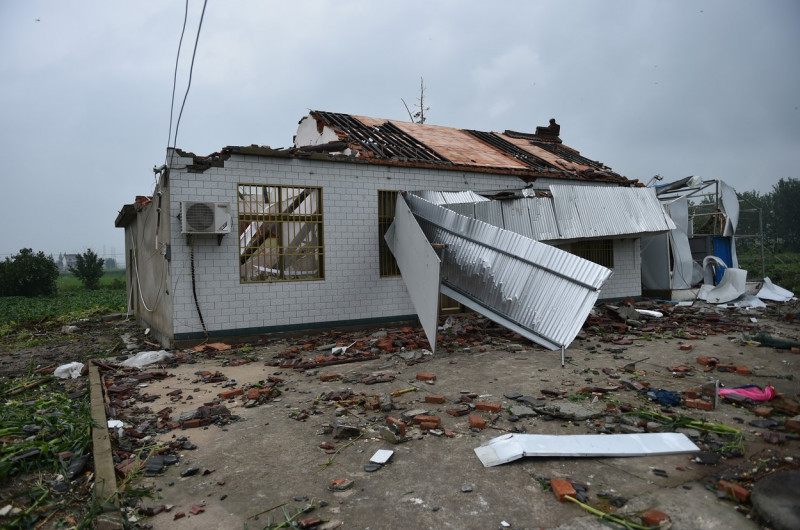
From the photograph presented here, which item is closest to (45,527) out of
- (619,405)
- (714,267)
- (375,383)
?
(375,383)

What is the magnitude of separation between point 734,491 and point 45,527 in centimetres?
439

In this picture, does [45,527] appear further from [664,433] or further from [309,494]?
[664,433]

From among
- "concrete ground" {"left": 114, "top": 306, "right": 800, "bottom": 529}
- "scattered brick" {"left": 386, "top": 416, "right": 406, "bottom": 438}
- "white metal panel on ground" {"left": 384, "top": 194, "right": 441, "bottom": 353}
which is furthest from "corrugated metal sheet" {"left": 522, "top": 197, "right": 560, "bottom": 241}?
"scattered brick" {"left": 386, "top": 416, "right": 406, "bottom": 438}

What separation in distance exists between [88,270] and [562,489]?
105 ft

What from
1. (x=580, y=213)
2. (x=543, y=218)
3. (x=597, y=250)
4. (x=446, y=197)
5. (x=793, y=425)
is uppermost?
(x=446, y=197)

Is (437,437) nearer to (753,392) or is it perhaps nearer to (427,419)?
(427,419)

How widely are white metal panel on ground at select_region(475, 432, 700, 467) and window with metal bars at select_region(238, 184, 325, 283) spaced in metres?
6.22

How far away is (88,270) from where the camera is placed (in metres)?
28.1

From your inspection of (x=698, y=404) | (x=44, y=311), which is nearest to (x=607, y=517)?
(x=698, y=404)

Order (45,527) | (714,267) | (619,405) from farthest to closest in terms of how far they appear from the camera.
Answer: (714,267), (619,405), (45,527)

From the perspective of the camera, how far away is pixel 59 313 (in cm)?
1565

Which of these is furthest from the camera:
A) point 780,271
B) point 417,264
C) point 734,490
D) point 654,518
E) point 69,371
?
point 780,271

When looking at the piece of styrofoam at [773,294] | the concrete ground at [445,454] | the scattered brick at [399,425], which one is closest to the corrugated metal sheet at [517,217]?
the concrete ground at [445,454]

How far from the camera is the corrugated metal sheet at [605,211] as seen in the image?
1091 centimetres
